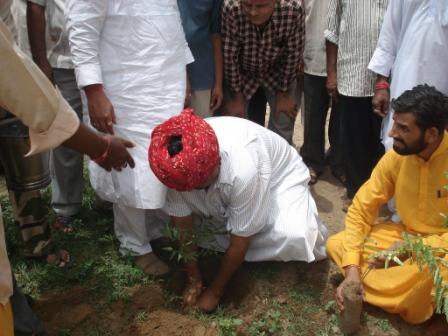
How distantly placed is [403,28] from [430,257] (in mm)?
1964

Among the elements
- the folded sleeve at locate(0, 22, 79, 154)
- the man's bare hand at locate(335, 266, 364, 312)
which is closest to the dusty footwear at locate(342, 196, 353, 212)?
the man's bare hand at locate(335, 266, 364, 312)

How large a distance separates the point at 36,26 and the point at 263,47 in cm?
140

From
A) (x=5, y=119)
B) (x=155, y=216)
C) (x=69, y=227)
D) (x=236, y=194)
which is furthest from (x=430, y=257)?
(x=69, y=227)

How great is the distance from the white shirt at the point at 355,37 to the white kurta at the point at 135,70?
3.95 ft


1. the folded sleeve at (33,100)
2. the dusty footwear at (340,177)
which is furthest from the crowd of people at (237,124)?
the dusty footwear at (340,177)

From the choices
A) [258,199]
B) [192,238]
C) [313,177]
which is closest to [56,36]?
[192,238]

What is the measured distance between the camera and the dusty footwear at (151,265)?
3.12 meters

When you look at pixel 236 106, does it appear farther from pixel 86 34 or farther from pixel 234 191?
pixel 86 34

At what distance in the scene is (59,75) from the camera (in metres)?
3.22

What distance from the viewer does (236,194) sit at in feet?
8.71

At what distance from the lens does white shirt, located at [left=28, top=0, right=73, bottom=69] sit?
3.09 m

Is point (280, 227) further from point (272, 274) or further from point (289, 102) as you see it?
point (289, 102)

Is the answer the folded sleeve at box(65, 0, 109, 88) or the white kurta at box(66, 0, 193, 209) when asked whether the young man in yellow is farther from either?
the folded sleeve at box(65, 0, 109, 88)

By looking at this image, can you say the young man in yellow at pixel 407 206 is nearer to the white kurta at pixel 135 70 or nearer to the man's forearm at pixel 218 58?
the white kurta at pixel 135 70
